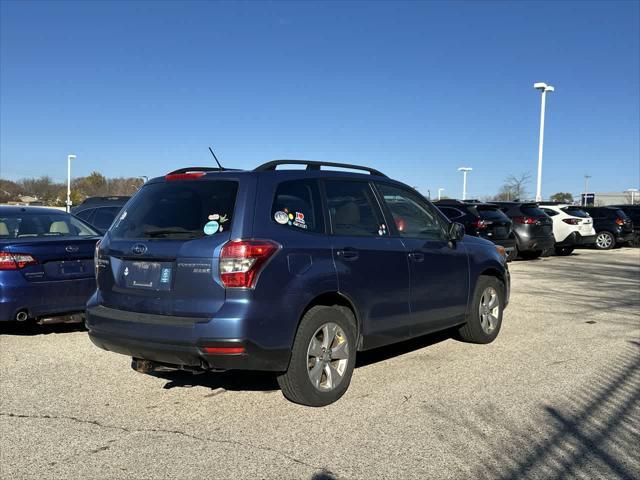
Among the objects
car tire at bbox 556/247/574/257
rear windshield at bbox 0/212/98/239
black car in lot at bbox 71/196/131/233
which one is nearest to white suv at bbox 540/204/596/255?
car tire at bbox 556/247/574/257

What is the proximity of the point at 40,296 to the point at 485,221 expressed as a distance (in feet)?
36.6

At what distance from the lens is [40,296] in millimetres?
6484

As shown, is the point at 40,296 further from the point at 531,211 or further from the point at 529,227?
the point at 531,211

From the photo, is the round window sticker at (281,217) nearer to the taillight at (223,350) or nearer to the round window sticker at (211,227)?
the round window sticker at (211,227)

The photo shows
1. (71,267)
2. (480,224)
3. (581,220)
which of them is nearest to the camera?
(71,267)

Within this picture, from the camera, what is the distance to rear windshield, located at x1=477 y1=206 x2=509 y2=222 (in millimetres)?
15237

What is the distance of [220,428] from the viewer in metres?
4.24

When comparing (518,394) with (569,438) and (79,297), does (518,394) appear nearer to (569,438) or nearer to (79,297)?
(569,438)

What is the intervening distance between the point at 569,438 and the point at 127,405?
3.23 metres

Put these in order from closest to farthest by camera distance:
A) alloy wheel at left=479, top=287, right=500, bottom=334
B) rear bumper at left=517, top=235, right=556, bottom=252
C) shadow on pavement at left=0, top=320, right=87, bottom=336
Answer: alloy wheel at left=479, top=287, right=500, bottom=334 → shadow on pavement at left=0, top=320, right=87, bottom=336 → rear bumper at left=517, top=235, right=556, bottom=252

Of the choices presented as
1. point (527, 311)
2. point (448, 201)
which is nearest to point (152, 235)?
point (527, 311)

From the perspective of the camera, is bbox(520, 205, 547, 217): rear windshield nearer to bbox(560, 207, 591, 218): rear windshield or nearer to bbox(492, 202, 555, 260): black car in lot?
bbox(492, 202, 555, 260): black car in lot

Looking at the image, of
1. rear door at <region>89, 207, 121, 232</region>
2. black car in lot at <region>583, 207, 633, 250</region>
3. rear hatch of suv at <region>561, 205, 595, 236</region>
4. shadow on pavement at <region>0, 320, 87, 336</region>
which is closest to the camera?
shadow on pavement at <region>0, 320, 87, 336</region>

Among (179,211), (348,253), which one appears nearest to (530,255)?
(348,253)
